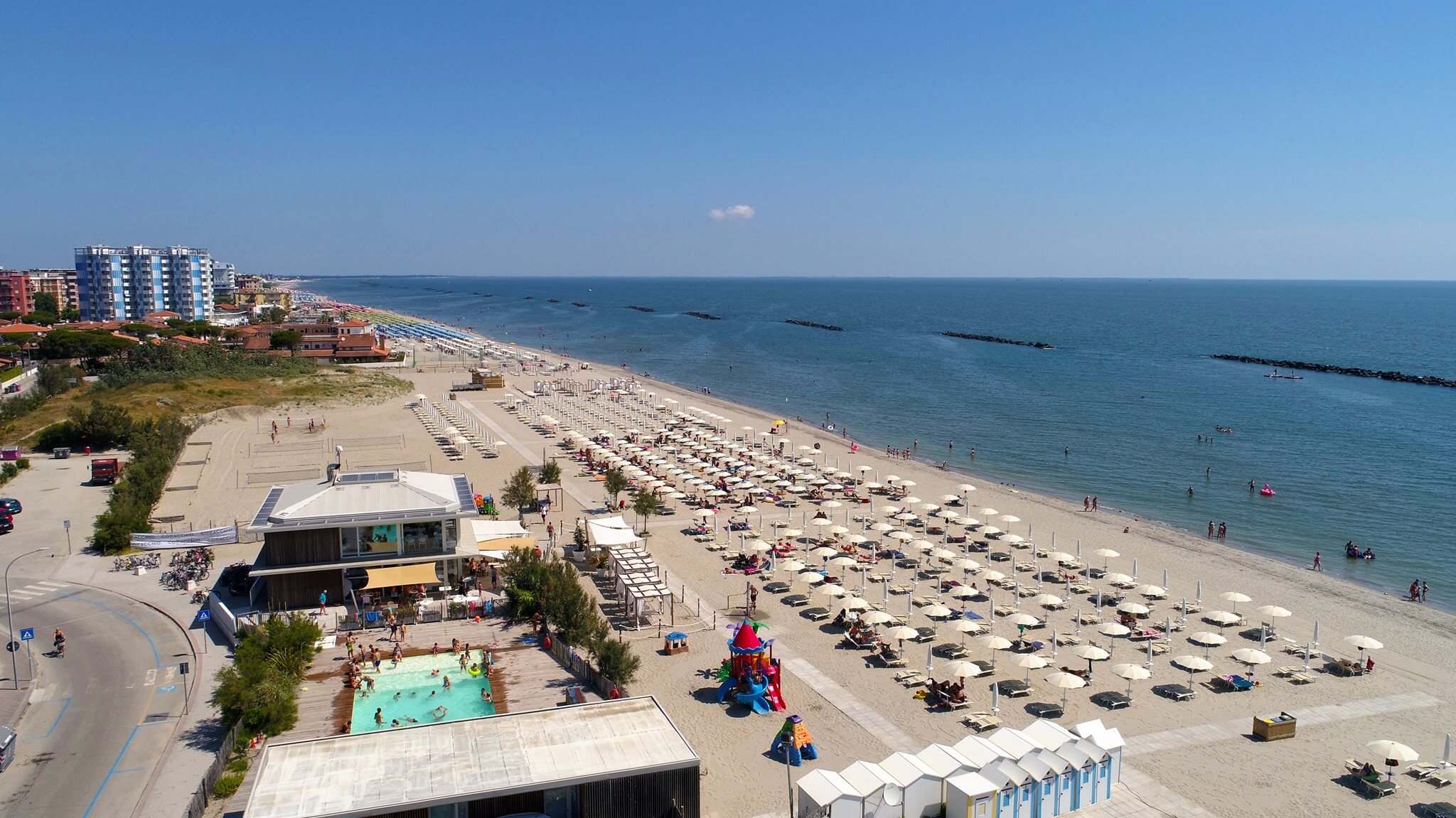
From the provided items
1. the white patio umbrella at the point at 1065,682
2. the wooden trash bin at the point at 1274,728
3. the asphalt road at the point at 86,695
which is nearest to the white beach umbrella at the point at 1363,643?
the wooden trash bin at the point at 1274,728

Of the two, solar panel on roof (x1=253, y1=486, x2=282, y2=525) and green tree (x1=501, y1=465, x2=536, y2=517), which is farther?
green tree (x1=501, y1=465, x2=536, y2=517)

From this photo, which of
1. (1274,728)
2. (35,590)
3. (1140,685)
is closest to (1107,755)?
(1274,728)

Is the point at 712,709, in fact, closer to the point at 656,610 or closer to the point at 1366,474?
the point at 656,610

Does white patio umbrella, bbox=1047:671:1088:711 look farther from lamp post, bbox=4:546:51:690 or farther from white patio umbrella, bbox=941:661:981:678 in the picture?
lamp post, bbox=4:546:51:690

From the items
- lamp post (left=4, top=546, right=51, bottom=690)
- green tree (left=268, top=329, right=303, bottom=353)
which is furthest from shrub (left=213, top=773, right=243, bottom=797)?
green tree (left=268, top=329, right=303, bottom=353)

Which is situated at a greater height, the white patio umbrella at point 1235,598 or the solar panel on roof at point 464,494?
the solar panel on roof at point 464,494

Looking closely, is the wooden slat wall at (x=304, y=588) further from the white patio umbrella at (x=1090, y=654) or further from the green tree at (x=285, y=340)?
the green tree at (x=285, y=340)
